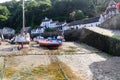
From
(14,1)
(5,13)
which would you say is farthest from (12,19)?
(14,1)

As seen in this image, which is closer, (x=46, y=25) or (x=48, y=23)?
(x=48, y=23)

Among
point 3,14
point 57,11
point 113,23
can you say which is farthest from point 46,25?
point 113,23

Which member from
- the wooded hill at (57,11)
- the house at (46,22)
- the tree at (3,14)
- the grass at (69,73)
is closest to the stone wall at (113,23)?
the grass at (69,73)

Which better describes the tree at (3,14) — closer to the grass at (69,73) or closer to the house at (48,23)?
the house at (48,23)

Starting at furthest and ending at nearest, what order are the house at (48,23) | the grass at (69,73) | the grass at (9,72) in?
the house at (48,23), the grass at (9,72), the grass at (69,73)

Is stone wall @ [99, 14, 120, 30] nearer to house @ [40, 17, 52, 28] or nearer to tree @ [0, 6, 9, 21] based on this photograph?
house @ [40, 17, 52, 28]

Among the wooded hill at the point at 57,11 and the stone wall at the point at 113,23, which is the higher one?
the stone wall at the point at 113,23

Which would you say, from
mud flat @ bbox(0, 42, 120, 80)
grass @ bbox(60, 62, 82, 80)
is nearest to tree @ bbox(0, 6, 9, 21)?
mud flat @ bbox(0, 42, 120, 80)

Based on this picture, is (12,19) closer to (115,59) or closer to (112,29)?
Answer: (112,29)

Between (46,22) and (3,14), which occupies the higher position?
(3,14)

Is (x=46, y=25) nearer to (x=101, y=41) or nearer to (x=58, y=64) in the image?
(x=101, y=41)

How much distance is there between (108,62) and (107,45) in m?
3.53

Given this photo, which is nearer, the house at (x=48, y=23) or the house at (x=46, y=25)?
the house at (x=48, y=23)

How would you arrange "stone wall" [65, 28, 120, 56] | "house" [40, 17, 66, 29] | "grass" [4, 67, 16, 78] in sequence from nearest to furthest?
"grass" [4, 67, 16, 78]
"stone wall" [65, 28, 120, 56]
"house" [40, 17, 66, 29]
